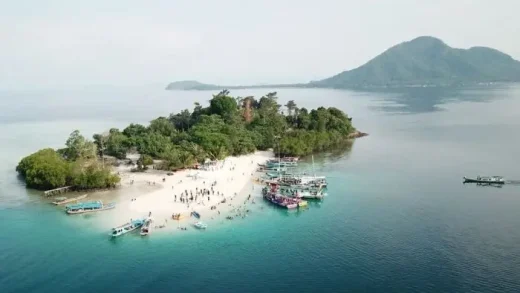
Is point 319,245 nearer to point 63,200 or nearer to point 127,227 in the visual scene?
point 127,227

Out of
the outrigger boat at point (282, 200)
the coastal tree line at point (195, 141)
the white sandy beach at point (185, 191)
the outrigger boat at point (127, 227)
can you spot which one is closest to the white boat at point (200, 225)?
the white sandy beach at point (185, 191)

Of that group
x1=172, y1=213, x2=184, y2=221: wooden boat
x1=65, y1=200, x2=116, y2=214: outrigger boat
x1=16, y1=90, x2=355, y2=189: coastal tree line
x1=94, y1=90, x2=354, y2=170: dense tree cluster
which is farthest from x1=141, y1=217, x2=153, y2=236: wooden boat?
x1=94, y1=90, x2=354, y2=170: dense tree cluster

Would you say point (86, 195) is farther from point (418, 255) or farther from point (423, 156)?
point (423, 156)

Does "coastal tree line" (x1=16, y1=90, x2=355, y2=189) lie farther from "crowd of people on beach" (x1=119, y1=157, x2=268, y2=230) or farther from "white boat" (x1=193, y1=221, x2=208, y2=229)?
"white boat" (x1=193, y1=221, x2=208, y2=229)

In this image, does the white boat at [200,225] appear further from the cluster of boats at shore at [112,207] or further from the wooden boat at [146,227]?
the wooden boat at [146,227]

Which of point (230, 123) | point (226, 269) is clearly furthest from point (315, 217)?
point (230, 123)

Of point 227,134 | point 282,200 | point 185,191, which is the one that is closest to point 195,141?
point 227,134
